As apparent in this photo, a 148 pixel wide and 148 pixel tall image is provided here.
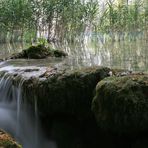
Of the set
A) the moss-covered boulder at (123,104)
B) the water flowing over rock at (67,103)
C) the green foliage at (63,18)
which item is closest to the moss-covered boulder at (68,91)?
the water flowing over rock at (67,103)

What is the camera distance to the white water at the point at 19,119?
7.59m

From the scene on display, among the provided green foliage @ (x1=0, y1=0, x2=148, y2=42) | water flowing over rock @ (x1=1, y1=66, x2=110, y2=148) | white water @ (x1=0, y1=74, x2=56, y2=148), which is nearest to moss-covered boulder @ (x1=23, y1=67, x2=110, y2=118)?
water flowing over rock @ (x1=1, y1=66, x2=110, y2=148)

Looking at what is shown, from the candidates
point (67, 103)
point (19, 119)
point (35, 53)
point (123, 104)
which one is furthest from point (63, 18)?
point (123, 104)

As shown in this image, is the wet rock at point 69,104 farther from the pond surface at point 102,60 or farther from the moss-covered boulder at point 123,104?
the pond surface at point 102,60

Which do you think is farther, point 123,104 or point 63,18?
point 63,18

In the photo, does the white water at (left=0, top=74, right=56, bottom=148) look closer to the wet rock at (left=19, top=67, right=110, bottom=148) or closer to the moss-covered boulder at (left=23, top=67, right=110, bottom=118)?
the wet rock at (left=19, top=67, right=110, bottom=148)

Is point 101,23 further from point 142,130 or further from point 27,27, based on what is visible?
point 142,130

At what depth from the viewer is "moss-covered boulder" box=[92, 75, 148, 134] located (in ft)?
19.2

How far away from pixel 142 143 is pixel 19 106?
301 centimetres

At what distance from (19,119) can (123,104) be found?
2.86 m

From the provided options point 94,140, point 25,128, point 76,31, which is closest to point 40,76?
point 25,128

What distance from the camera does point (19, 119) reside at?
8016 mm

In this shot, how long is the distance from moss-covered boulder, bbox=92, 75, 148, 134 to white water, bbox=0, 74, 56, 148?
184 centimetres

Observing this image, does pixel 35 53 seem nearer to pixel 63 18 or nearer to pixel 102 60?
pixel 102 60
